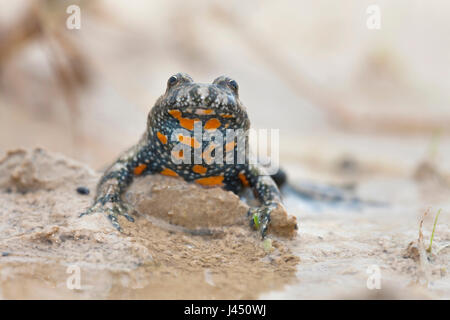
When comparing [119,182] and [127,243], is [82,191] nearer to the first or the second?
[119,182]

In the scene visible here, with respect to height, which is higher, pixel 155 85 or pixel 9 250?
pixel 155 85

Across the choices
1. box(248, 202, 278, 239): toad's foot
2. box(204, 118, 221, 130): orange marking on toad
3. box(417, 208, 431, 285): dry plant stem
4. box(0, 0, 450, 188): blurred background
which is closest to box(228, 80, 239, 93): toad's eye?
box(204, 118, 221, 130): orange marking on toad

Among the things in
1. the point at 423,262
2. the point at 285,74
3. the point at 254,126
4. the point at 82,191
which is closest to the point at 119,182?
the point at 82,191

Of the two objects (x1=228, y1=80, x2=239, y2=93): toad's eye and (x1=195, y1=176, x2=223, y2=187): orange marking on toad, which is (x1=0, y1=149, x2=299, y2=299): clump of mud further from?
(x1=228, y1=80, x2=239, y2=93): toad's eye
